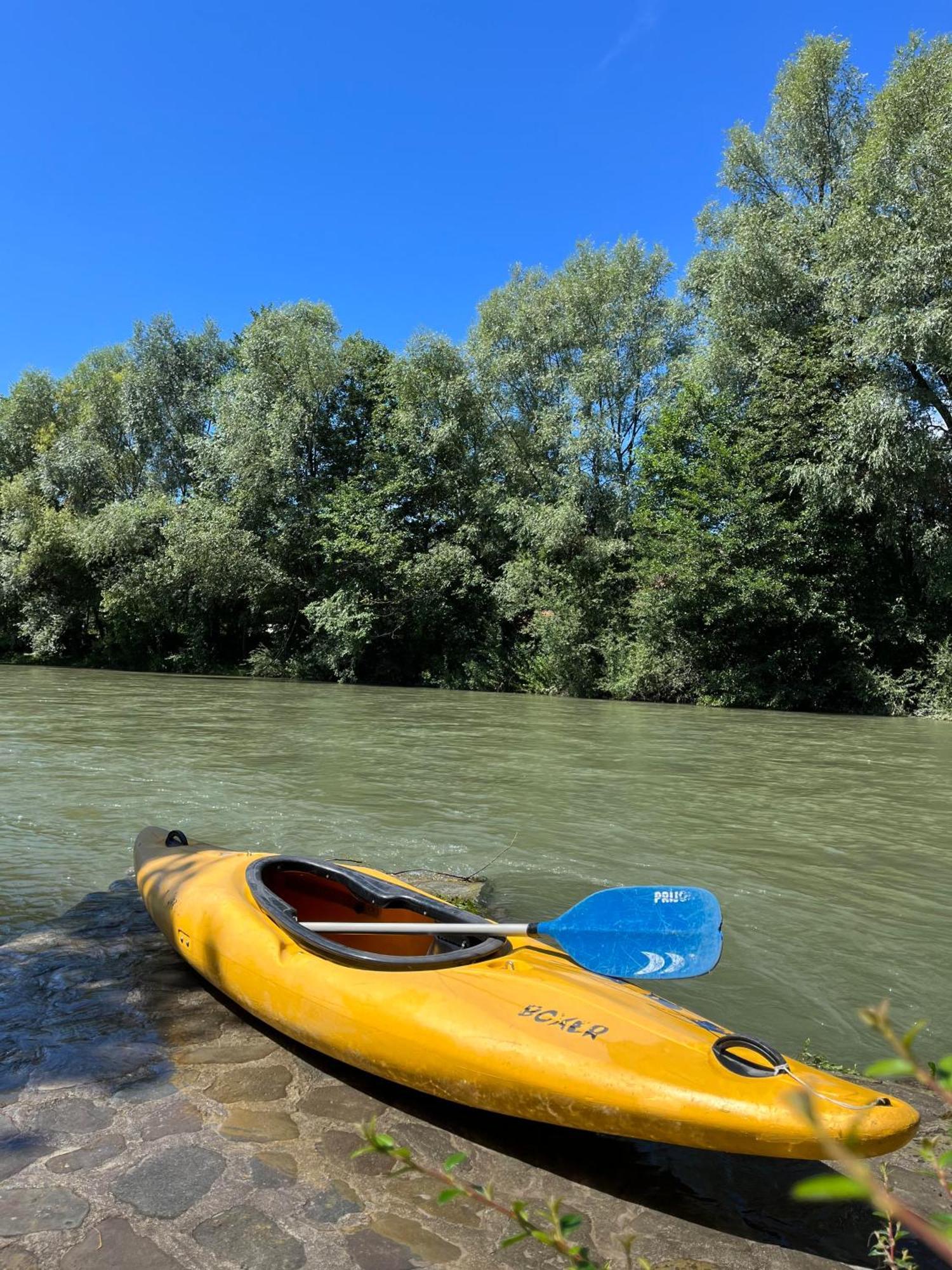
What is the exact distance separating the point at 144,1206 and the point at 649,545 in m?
18.8

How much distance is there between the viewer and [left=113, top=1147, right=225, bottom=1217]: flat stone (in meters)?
2.19

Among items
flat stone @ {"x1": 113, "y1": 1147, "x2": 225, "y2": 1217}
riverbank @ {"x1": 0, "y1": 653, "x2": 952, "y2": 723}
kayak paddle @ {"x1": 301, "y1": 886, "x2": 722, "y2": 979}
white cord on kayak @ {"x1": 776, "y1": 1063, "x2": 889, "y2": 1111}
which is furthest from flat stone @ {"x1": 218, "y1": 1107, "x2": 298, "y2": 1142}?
riverbank @ {"x1": 0, "y1": 653, "x2": 952, "y2": 723}

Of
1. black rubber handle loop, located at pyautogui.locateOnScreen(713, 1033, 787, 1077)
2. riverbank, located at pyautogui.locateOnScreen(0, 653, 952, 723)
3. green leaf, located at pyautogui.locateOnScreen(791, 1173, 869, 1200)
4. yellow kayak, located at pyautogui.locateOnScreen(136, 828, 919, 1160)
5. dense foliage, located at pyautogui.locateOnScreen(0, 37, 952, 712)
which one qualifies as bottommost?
riverbank, located at pyautogui.locateOnScreen(0, 653, 952, 723)

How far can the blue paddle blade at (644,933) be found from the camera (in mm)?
2812

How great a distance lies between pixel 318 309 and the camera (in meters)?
25.5

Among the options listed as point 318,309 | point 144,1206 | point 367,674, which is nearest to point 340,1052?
point 144,1206

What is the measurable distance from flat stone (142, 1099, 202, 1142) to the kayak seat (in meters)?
0.62

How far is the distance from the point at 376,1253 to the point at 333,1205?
212 mm

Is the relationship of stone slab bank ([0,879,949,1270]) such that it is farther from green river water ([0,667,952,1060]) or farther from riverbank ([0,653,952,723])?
riverbank ([0,653,952,723])

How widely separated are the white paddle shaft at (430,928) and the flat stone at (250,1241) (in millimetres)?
1042

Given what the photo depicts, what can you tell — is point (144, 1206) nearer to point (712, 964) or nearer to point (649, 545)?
point (712, 964)

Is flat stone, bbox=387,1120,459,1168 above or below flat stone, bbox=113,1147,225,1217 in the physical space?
below

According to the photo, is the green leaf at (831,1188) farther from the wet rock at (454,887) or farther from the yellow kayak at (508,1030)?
the wet rock at (454,887)

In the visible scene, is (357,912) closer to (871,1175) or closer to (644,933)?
(644,933)
